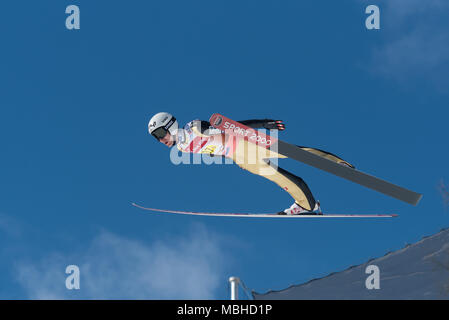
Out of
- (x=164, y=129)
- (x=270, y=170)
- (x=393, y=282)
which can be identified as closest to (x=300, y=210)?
(x=270, y=170)

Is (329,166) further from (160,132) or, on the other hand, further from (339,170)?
(160,132)

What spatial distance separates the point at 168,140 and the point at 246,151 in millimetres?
1291

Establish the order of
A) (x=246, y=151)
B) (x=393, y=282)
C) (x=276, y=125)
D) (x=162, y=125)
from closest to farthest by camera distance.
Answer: (x=276, y=125)
(x=246, y=151)
(x=162, y=125)
(x=393, y=282)

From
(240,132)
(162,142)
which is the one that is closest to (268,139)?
(240,132)

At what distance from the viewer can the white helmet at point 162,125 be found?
9.77m

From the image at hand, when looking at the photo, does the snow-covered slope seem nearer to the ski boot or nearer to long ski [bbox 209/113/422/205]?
the ski boot

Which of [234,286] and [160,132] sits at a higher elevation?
[160,132]

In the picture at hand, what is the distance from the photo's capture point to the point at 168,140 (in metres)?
9.87

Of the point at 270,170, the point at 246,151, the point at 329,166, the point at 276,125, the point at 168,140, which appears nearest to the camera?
the point at 329,166

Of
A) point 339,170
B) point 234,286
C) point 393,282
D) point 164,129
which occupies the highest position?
point 164,129

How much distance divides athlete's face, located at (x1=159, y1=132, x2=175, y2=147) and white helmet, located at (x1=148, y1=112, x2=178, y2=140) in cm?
5
